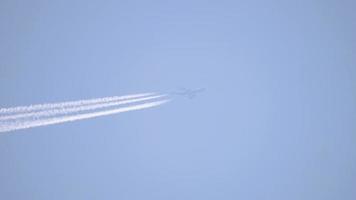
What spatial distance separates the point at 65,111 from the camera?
30.4 m

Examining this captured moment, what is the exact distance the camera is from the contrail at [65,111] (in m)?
21.9

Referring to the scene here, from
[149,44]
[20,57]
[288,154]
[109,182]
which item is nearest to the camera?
[109,182]

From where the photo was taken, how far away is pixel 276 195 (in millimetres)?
34531

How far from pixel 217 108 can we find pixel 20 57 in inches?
738

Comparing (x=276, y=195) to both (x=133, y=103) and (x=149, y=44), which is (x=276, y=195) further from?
(x=149, y=44)

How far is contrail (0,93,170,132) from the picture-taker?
21.9 m

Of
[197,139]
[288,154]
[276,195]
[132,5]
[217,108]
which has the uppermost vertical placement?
[132,5]

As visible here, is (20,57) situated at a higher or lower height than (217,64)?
lower

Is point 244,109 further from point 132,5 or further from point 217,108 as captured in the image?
point 132,5

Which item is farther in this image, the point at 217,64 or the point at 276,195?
the point at 217,64

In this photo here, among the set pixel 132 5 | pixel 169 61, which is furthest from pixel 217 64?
pixel 132 5

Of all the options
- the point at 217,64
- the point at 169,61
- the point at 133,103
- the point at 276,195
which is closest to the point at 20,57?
the point at 133,103

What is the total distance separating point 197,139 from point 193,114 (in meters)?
2.39

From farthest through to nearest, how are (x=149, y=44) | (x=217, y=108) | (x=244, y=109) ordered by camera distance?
(x=149, y=44) → (x=244, y=109) → (x=217, y=108)
